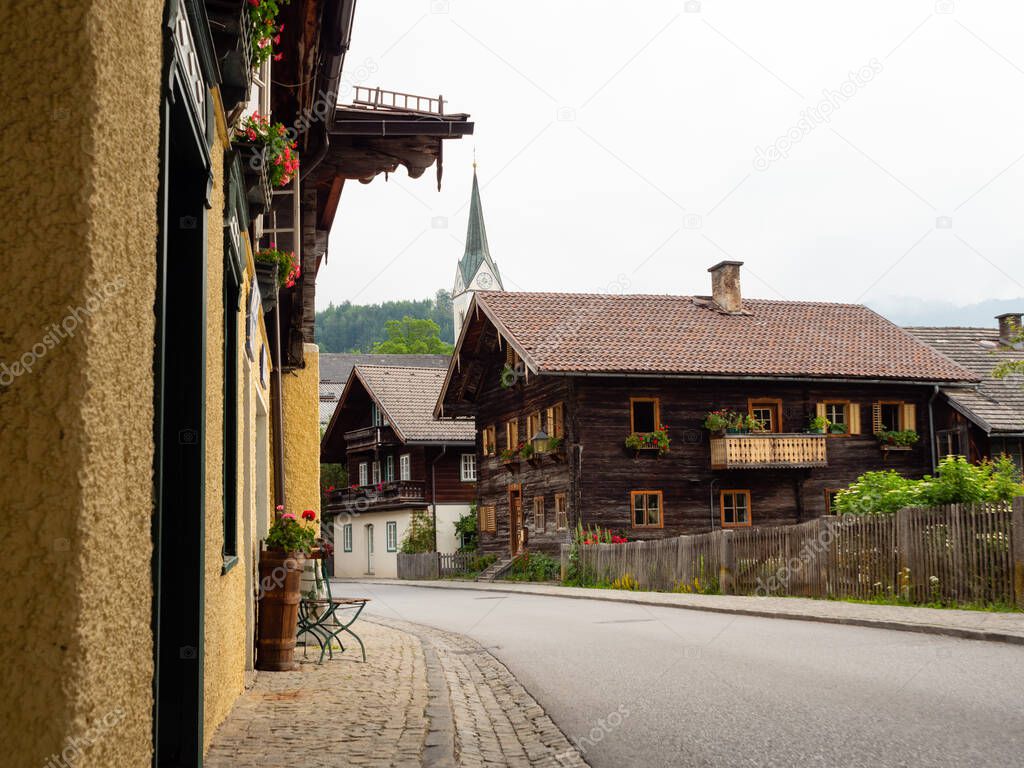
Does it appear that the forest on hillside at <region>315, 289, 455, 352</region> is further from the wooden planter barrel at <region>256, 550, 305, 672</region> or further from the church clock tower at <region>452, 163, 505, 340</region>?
the wooden planter barrel at <region>256, 550, 305, 672</region>

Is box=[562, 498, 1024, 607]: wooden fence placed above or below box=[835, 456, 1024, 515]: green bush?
below

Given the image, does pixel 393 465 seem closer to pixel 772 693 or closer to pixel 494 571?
pixel 494 571

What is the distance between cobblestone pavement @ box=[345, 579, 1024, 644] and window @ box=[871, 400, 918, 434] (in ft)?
50.9

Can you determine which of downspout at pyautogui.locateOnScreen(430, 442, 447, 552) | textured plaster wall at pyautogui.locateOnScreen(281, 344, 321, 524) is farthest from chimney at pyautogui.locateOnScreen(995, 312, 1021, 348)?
textured plaster wall at pyautogui.locateOnScreen(281, 344, 321, 524)

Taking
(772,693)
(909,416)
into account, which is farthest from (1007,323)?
(772,693)

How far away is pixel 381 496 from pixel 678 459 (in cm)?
1709

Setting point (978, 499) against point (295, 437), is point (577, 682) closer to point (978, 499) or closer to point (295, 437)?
point (295, 437)

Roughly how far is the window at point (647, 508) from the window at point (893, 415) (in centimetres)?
775

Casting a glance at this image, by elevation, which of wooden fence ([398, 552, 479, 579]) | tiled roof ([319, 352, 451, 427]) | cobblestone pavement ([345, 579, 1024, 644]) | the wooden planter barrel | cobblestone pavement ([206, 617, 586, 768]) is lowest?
wooden fence ([398, 552, 479, 579])

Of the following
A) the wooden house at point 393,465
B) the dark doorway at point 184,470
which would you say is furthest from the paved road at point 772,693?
the wooden house at point 393,465

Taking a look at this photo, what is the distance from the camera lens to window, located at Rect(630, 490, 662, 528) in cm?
3384

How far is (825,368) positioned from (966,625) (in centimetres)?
2351

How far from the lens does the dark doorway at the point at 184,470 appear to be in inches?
198

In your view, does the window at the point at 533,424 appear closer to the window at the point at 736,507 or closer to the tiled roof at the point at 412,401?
the window at the point at 736,507
